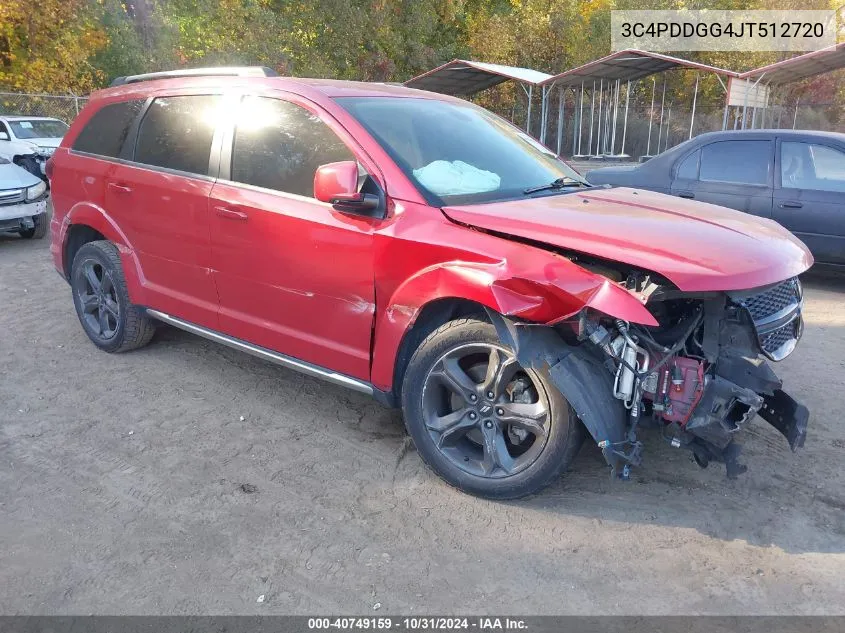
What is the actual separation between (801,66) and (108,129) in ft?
66.8

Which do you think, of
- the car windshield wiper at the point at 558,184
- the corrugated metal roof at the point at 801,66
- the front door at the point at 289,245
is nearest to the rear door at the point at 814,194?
the car windshield wiper at the point at 558,184

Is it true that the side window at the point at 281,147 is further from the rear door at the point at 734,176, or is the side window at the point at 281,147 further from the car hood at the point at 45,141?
the car hood at the point at 45,141

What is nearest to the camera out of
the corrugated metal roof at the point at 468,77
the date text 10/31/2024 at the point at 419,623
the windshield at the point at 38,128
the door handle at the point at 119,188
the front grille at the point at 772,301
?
the date text 10/31/2024 at the point at 419,623

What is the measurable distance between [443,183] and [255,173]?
1.13 meters

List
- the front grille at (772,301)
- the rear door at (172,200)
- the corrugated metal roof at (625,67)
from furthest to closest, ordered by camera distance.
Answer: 1. the corrugated metal roof at (625,67)
2. the rear door at (172,200)
3. the front grille at (772,301)

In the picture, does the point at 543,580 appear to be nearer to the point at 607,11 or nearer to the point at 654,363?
the point at 654,363

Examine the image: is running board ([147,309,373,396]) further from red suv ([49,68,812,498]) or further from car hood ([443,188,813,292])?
car hood ([443,188,813,292])

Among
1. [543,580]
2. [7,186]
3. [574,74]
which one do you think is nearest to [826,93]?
[574,74]

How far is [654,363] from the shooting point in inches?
113

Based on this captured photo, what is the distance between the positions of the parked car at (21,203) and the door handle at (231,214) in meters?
6.97

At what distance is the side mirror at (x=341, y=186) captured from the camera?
10.6ft

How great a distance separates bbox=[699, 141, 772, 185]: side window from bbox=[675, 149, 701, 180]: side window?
5 centimetres

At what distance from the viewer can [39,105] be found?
20562 millimetres

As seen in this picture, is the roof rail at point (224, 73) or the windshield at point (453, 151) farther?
the roof rail at point (224, 73)
